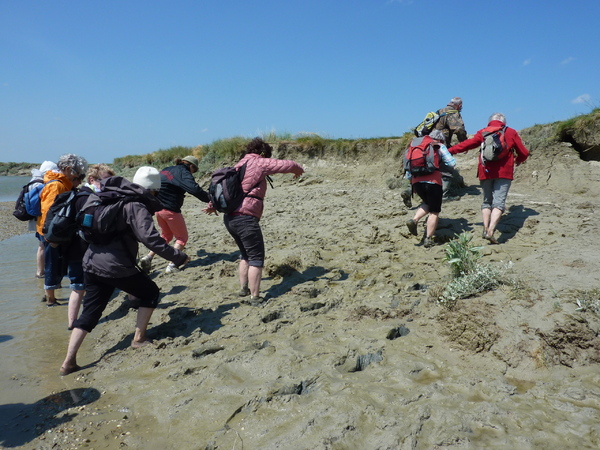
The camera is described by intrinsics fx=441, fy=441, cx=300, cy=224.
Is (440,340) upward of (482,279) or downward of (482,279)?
downward

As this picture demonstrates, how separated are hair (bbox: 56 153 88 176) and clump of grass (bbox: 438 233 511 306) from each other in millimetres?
4158

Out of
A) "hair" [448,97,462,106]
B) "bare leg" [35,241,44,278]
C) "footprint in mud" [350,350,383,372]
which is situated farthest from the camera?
"hair" [448,97,462,106]

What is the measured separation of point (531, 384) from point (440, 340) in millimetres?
821

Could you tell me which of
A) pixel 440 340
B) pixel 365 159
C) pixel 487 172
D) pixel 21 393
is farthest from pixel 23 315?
pixel 365 159

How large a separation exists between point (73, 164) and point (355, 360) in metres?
3.71

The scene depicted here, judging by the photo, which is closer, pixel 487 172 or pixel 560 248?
pixel 560 248

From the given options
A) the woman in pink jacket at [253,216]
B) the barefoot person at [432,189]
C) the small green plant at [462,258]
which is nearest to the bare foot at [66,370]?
the woman in pink jacket at [253,216]

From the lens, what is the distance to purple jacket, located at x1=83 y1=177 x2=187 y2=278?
395cm

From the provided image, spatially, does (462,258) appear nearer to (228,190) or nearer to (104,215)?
(228,190)

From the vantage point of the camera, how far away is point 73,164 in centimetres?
491

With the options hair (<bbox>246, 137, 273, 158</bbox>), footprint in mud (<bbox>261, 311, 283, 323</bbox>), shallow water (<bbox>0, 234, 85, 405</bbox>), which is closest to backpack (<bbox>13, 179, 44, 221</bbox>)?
shallow water (<bbox>0, 234, 85, 405</bbox>)

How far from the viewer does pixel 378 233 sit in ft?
23.9

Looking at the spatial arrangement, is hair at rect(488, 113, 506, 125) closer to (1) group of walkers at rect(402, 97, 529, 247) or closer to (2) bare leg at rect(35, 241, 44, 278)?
(1) group of walkers at rect(402, 97, 529, 247)

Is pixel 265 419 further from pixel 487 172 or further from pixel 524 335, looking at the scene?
pixel 487 172
